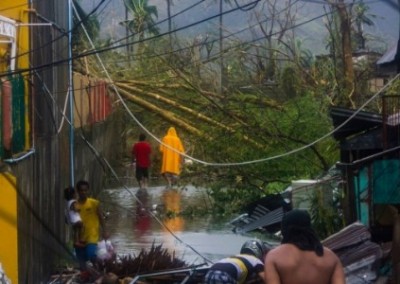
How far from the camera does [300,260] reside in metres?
6.74

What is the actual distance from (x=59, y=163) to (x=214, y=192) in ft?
18.3

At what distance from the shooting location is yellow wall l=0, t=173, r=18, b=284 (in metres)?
11.3

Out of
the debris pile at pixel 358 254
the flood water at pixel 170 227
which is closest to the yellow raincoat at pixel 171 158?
the flood water at pixel 170 227

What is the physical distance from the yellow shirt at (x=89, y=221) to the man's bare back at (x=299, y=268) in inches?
274

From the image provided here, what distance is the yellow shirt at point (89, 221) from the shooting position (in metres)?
13.5

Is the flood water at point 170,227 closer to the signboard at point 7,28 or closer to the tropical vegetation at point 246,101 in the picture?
the tropical vegetation at point 246,101

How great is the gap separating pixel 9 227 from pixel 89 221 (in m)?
2.29

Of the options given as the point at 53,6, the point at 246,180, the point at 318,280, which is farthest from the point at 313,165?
the point at 318,280

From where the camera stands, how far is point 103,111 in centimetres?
2723

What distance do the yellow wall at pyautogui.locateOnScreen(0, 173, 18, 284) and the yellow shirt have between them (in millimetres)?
2182

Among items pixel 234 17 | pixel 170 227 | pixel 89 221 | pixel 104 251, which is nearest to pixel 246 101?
pixel 170 227

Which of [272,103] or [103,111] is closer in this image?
[272,103]

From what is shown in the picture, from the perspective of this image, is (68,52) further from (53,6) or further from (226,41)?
(226,41)

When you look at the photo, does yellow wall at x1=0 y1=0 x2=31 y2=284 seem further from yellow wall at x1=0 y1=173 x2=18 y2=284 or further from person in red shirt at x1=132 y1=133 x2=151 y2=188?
person in red shirt at x1=132 y1=133 x2=151 y2=188
